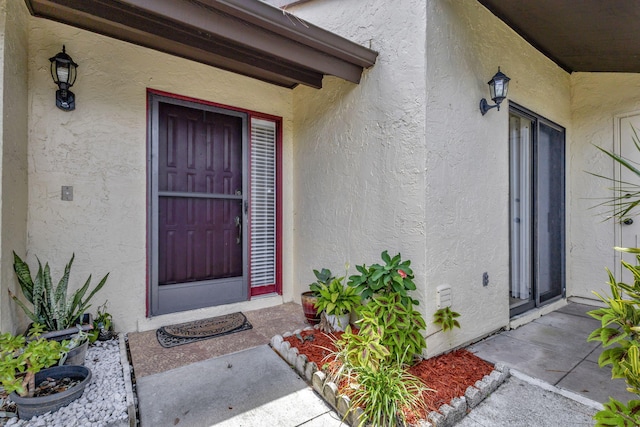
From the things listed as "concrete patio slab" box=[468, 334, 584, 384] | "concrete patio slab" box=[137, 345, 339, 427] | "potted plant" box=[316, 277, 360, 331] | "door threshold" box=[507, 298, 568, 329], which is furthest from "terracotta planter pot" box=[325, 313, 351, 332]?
"door threshold" box=[507, 298, 568, 329]

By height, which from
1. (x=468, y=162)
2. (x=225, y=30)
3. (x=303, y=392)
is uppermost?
(x=225, y=30)

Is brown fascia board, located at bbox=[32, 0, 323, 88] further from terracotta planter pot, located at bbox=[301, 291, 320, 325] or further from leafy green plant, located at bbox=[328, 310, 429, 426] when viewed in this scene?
leafy green plant, located at bbox=[328, 310, 429, 426]

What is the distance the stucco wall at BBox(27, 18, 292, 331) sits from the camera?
2539 mm

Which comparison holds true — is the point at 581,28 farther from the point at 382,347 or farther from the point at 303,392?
the point at 303,392

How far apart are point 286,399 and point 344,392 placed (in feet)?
1.33

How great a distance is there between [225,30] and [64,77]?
154 centimetres

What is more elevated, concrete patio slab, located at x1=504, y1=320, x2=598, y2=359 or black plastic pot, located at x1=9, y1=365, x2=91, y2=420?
black plastic pot, located at x1=9, y1=365, x2=91, y2=420

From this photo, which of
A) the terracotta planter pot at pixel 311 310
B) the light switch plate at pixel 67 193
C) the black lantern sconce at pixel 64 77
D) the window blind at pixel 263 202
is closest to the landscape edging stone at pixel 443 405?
the terracotta planter pot at pixel 311 310

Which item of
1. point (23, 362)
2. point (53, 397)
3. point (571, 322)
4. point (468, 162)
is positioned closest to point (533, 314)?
point (571, 322)

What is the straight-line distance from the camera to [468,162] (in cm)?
266

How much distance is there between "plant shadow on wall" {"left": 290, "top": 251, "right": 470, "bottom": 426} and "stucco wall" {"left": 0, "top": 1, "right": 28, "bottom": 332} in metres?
2.21

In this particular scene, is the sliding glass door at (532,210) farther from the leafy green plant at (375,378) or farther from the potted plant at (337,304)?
the leafy green plant at (375,378)

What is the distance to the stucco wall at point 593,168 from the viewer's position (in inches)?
144

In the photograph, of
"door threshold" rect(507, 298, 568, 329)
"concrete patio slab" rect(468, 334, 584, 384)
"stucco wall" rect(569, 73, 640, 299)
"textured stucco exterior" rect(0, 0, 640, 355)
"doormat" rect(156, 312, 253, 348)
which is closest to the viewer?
"concrete patio slab" rect(468, 334, 584, 384)
